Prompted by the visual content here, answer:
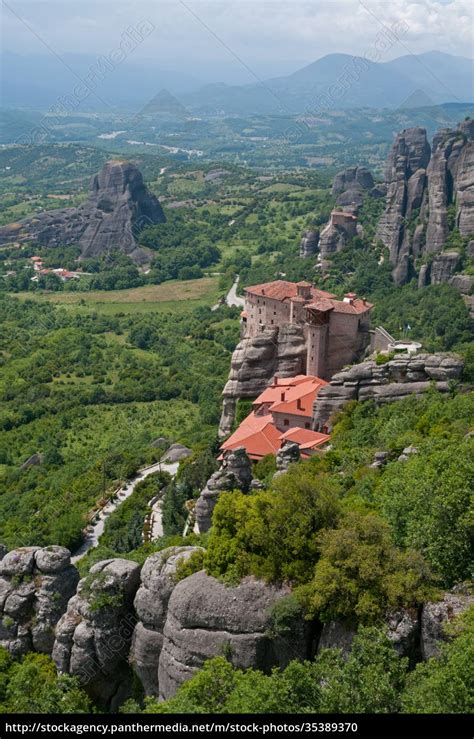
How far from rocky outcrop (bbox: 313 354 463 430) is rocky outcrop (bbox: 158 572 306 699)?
22.3m

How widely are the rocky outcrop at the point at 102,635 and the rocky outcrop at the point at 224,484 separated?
10472 millimetres

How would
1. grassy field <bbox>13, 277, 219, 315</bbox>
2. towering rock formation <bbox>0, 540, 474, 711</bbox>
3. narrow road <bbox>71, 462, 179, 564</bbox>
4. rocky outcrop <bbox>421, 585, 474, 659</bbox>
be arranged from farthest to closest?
1. grassy field <bbox>13, 277, 219, 315</bbox>
2. narrow road <bbox>71, 462, 179, 564</bbox>
3. towering rock formation <bbox>0, 540, 474, 711</bbox>
4. rocky outcrop <bbox>421, 585, 474, 659</bbox>

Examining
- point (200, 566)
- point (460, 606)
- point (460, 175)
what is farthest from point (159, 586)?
point (460, 175)

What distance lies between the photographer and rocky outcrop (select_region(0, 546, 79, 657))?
28000 millimetres

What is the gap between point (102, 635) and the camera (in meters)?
25.4

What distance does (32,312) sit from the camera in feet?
393

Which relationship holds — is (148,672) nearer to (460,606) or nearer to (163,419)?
(460,606)

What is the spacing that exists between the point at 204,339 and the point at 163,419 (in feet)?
95.4

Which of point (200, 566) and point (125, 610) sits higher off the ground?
point (200, 566)

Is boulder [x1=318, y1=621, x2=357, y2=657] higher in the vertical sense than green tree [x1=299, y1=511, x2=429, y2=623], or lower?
lower

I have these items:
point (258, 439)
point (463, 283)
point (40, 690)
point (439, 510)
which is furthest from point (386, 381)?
point (463, 283)

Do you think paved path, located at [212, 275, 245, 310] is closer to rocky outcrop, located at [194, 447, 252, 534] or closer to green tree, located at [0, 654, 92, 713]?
rocky outcrop, located at [194, 447, 252, 534]

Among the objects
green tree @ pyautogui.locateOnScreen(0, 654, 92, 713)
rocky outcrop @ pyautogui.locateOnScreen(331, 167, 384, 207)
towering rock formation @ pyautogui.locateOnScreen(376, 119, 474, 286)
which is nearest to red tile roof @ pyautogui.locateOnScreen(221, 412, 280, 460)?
green tree @ pyautogui.locateOnScreen(0, 654, 92, 713)

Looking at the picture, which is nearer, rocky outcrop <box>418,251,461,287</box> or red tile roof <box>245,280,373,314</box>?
red tile roof <box>245,280,373,314</box>
